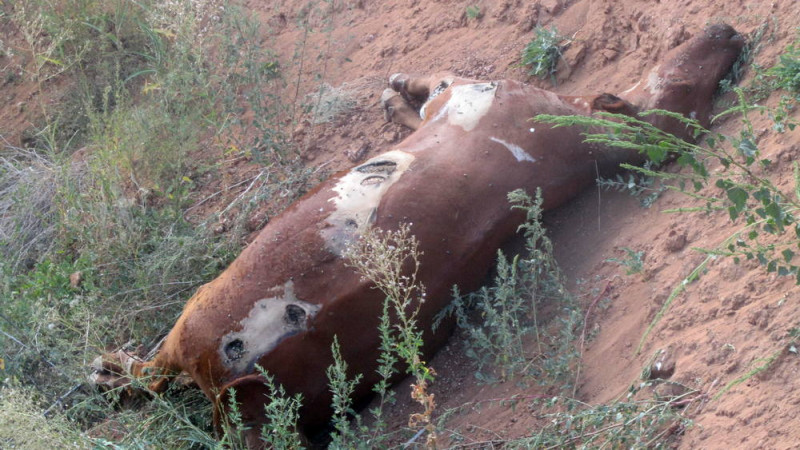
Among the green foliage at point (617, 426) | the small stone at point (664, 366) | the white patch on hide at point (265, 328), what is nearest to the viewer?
the green foliage at point (617, 426)

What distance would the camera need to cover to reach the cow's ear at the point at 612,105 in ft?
13.1

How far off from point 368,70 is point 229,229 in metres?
1.67

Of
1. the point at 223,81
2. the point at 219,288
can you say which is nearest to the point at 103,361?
the point at 219,288

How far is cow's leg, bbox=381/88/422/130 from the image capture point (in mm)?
4984

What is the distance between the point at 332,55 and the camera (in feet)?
19.6

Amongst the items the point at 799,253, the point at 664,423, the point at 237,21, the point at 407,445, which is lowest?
the point at 407,445

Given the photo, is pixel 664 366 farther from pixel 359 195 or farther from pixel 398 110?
pixel 398 110

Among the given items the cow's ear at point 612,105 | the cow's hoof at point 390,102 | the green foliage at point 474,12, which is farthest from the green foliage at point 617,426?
the green foliage at point 474,12

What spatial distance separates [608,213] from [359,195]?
46.7 inches

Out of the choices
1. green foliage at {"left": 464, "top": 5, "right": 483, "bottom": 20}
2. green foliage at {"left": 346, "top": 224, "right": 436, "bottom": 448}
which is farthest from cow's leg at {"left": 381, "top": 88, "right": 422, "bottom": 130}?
green foliage at {"left": 346, "top": 224, "right": 436, "bottom": 448}

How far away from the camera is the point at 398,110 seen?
504 centimetres

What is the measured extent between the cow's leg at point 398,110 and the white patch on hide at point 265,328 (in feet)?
6.25

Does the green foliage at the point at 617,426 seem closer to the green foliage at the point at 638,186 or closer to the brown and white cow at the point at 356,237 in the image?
the brown and white cow at the point at 356,237

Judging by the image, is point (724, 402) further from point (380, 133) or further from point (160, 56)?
point (160, 56)
